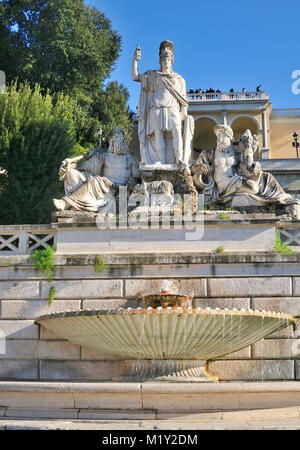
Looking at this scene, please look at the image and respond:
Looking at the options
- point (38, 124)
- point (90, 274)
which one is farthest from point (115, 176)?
point (38, 124)

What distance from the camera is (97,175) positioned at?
16.1 meters

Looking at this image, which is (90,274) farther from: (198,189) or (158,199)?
(198,189)

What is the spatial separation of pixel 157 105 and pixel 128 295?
5.51m

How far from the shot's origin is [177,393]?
10422 millimetres

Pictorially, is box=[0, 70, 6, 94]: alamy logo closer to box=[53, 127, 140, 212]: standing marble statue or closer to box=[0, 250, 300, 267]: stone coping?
box=[53, 127, 140, 212]: standing marble statue

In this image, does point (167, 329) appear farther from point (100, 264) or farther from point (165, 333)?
point (100, 264)

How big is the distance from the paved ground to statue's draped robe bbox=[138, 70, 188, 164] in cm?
763

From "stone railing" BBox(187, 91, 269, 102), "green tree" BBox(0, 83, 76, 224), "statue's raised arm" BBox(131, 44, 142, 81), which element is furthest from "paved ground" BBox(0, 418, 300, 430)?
"stone railing" BBox(187, 91, 269, 102)

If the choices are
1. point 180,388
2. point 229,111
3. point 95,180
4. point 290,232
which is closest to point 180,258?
point 290,232

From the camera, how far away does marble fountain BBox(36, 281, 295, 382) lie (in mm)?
11078

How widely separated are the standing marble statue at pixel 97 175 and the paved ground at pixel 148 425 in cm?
592

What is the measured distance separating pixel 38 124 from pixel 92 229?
12.6 m

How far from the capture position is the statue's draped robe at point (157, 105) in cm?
1612

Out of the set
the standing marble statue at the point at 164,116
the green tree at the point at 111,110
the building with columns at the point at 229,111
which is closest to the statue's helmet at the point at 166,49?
the standing marble statue at the point at 164,116
